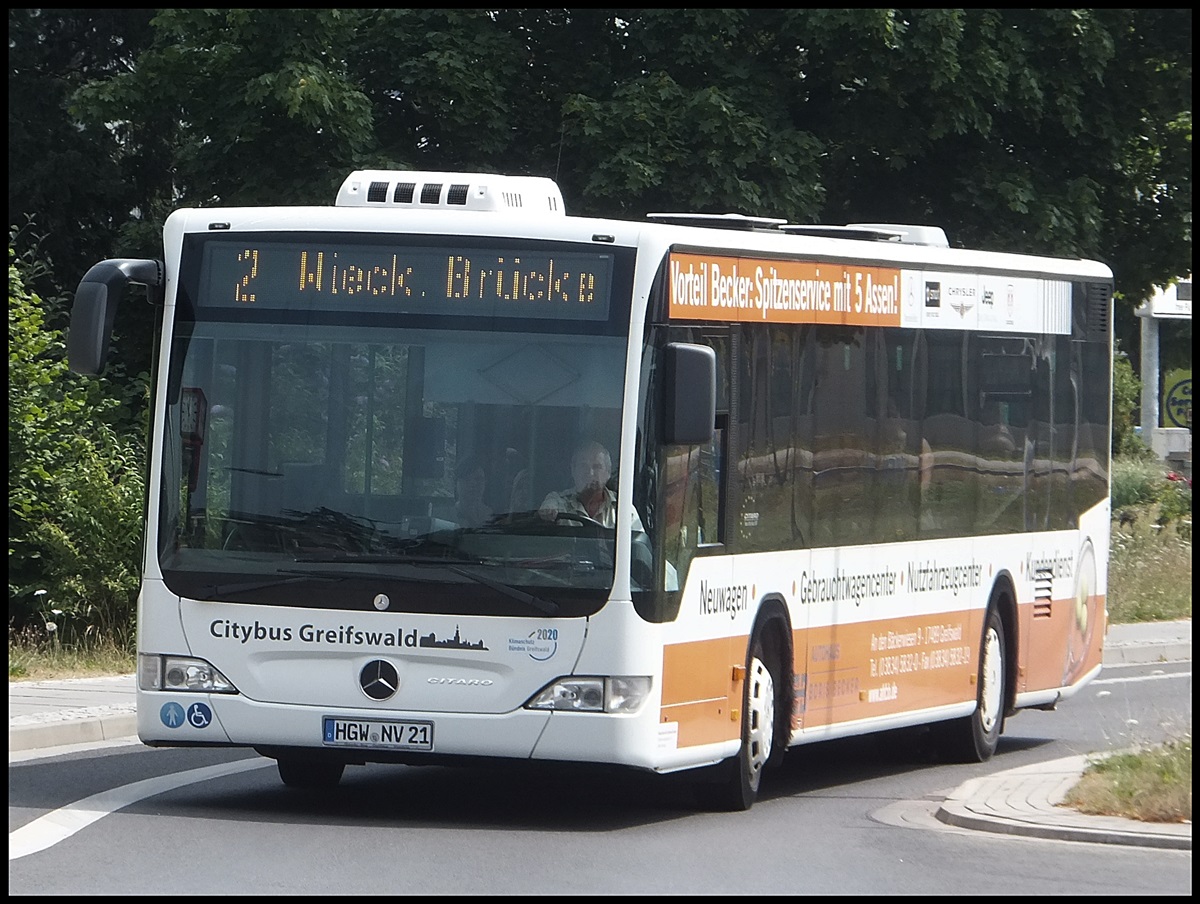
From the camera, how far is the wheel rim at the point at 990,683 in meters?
15.3

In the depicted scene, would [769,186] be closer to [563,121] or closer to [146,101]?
[563,121]

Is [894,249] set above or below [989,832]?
above

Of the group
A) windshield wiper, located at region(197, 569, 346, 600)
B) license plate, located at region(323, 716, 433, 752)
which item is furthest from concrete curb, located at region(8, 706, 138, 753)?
license plate, located at region(323, 716, 433, 752)

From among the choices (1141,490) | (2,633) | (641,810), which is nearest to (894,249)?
(641,810)

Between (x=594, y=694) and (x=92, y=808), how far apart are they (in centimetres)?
255

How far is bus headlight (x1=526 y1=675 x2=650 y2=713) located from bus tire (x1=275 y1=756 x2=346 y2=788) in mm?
2082

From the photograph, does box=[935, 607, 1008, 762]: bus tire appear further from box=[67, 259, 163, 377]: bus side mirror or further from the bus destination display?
box=[67, 259, 163, 377]: bus side mirror

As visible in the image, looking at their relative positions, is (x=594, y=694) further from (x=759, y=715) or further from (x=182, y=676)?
(x=182, y=676)

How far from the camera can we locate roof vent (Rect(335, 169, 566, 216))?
465 inches

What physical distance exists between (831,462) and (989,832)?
264cm

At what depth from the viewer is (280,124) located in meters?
25.1

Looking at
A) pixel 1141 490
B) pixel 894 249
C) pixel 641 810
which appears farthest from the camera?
pixel 1141 490

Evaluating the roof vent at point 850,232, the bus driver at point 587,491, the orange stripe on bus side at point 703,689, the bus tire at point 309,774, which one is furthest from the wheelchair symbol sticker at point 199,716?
the roof vent at point 850,232

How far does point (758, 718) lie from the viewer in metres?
12.2
